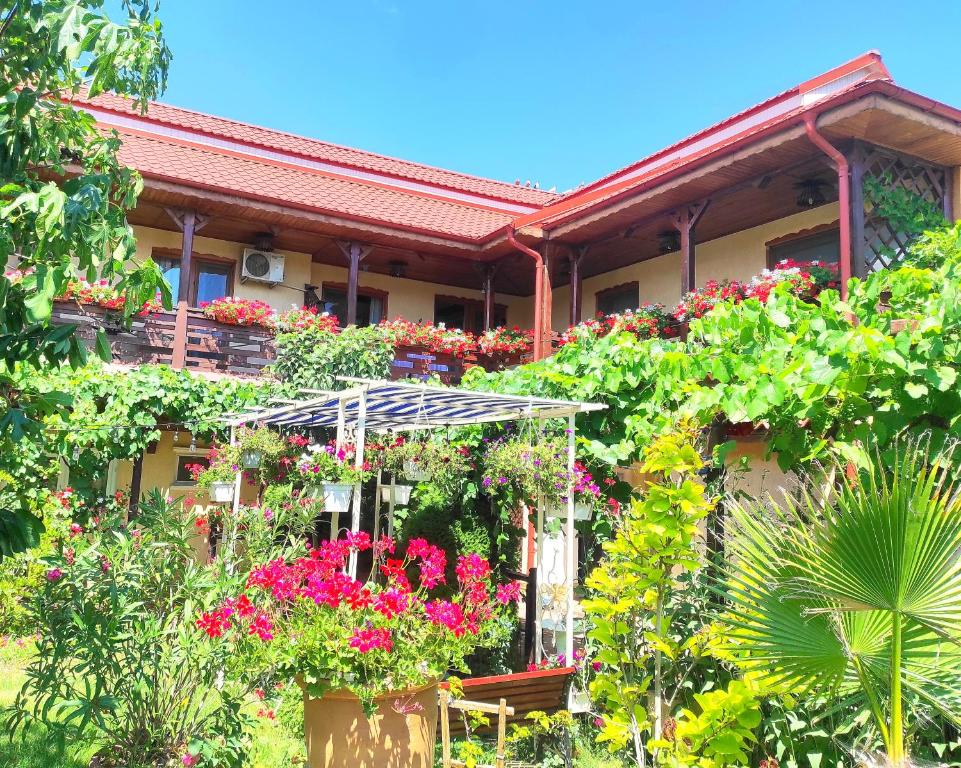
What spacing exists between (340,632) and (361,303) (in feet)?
39.9

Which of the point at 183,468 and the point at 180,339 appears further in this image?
the point at 183,468

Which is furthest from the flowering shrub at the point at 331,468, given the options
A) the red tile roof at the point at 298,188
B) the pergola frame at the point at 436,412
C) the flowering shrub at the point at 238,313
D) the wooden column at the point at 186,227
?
the red tile roof at the point at 298,188

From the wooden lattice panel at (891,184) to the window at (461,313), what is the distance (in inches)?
338

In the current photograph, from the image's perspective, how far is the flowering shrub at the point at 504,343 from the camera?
12.5 metres

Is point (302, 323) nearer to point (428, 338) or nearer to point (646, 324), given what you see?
point (428, 338)

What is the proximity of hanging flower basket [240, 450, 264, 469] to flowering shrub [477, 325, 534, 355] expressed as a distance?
4.92 metres

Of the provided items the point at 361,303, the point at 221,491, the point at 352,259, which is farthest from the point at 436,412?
the point at 361,303

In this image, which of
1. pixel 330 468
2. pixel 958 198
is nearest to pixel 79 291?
pixel 330 468

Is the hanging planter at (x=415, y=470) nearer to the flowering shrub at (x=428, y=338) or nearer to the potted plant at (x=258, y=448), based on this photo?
the potted plant at (x=258, y=448)

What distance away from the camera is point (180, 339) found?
35.6ft

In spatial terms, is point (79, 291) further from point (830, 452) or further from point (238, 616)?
point (830, 452)

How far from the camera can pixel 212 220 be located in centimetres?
1261

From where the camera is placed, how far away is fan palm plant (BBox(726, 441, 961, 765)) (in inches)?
104

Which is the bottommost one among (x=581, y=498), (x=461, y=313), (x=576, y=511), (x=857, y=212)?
(x=576, y=511)
